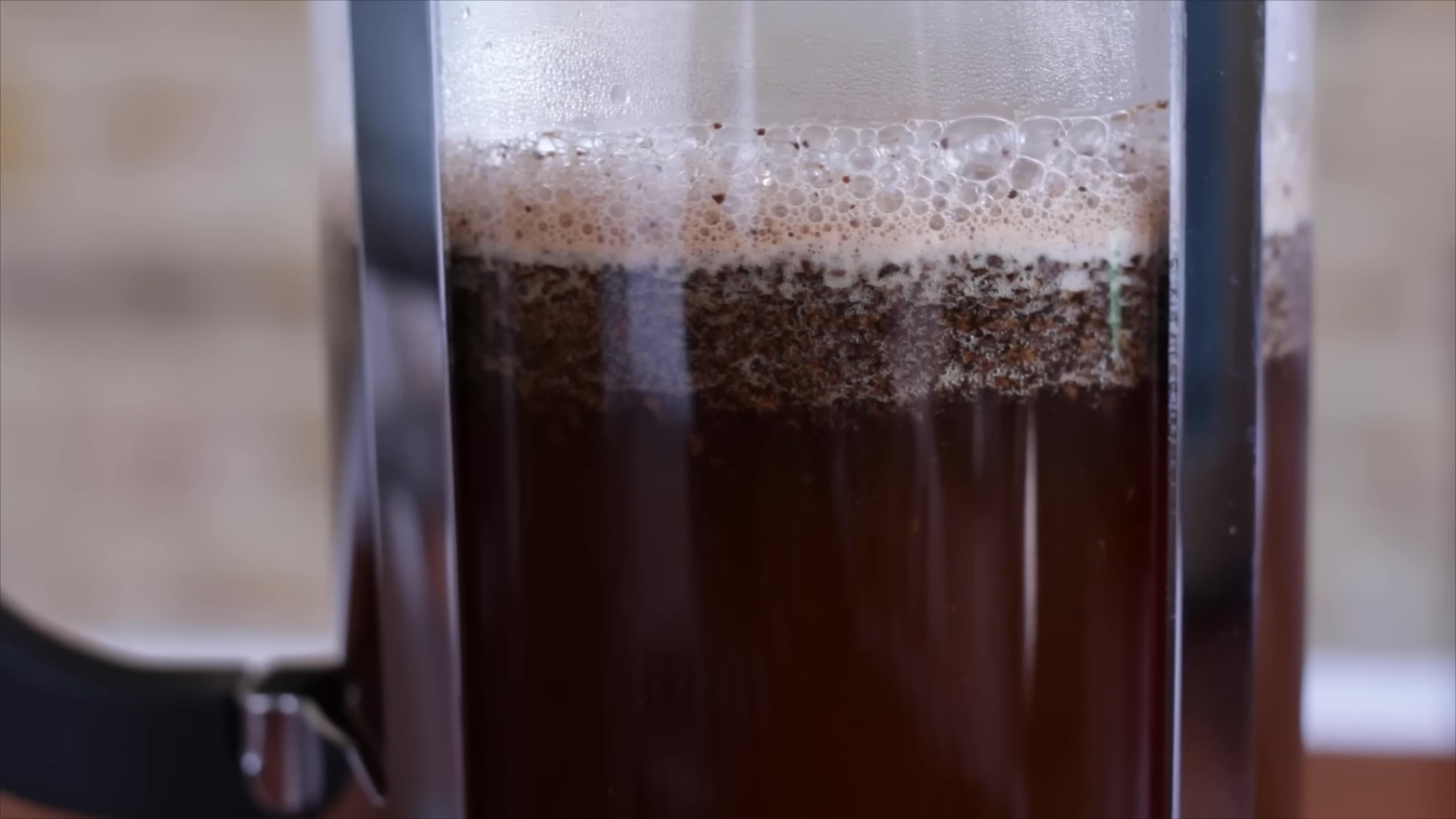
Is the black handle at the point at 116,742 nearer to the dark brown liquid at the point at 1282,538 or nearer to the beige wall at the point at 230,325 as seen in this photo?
the dark brown liquid at the point at 1282,538

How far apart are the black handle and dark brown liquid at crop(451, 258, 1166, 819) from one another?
3.5 inches

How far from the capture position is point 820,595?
326mm

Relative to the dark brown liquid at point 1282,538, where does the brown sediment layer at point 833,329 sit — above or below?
above

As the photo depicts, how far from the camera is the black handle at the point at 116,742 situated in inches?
14.4

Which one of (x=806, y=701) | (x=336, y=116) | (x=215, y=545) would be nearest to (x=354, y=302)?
(x=336, y=116)

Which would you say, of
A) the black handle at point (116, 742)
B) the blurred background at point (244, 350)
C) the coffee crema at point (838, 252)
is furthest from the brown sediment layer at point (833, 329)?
the blurred background at point (244, 350)

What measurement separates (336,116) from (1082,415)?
0.23 metres

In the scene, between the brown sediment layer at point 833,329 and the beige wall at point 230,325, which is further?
the beige wall at point 230,325

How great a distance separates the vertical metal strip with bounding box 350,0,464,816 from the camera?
1.04 ft

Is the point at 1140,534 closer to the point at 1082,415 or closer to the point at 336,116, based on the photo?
the point at 1082,415

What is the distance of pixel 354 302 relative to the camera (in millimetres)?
344

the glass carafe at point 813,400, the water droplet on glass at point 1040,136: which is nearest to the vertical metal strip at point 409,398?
the glass carafe at point 813,400

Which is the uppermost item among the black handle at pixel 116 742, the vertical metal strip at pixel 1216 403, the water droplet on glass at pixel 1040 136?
the water droplet on glass at pixel 1040 136

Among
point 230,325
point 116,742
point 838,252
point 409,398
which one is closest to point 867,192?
point 838,252
